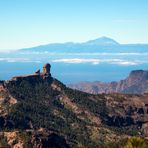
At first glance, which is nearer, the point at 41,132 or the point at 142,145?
the point at 142,145

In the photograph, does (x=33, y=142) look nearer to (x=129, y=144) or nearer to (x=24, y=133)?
(x=24, y=133)

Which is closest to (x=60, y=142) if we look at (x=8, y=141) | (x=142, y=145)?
(x=8, y=141)

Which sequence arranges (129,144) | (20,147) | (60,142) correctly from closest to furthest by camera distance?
(129,144) < (20,147) < (60,142)

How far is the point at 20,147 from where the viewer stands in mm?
186500

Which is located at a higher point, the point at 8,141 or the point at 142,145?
the point at 142,145

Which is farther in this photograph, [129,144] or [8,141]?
[8,141]

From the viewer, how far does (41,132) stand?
655 feet

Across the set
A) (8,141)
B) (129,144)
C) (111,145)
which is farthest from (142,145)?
(8,141)

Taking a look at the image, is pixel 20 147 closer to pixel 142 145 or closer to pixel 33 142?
pixel 33 142

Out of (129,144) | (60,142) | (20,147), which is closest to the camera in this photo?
(129,144)

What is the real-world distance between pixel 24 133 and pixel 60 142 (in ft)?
50.4

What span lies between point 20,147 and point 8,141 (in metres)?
9.51

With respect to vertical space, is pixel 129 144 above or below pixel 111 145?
above

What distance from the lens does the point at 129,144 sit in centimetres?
7175
